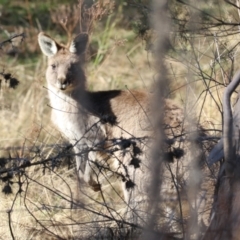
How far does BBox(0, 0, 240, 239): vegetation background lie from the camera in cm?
489

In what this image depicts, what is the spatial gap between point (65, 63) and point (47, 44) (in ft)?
1.00

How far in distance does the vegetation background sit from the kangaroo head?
0.38 metres

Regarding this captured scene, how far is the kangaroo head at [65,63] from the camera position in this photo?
7.68 meters

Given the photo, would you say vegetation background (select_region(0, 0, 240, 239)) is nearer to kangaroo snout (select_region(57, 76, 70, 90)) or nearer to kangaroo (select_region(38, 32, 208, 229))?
kangaroo (select_region(38, 32, 208, 229))

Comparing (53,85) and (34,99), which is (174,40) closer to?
(53,85)

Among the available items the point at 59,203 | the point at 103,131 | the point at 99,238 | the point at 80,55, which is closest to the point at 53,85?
the point at 80,55

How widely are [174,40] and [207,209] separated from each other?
1.21 meters

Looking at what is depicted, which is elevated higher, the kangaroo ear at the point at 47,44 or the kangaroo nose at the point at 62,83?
the kangaroo ear at the point at 47,44

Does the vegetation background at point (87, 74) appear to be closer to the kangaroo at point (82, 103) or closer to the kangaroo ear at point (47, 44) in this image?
the kangaroo at point (82, 103)

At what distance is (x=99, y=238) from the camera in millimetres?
5191

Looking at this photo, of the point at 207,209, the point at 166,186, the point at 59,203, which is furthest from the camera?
the point at 59,203

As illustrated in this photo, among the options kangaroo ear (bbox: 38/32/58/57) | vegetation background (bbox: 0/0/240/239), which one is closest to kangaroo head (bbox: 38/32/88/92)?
kangaroo ear (bbox: 38/32/58/57)

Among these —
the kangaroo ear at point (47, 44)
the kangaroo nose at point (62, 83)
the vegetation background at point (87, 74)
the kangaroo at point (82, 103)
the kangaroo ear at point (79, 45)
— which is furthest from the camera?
the kangaroo ear at point (47, 44)

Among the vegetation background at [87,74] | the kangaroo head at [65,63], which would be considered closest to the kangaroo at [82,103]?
the kangaroo head at [65,63]
